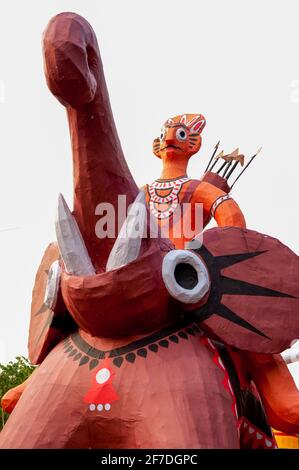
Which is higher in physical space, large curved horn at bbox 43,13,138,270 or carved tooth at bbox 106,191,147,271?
large curved horn at bbox 43,13,138,270

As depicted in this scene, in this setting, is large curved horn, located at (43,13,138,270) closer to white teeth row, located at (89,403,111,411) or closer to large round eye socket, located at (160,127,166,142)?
white teeth row, located at (89,403,111,411)

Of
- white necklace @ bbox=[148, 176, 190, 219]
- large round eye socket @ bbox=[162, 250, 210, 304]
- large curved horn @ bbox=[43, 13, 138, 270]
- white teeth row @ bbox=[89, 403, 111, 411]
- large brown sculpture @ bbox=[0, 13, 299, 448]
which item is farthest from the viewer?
white necklace @ bbox=[148, 176, 190, 219]

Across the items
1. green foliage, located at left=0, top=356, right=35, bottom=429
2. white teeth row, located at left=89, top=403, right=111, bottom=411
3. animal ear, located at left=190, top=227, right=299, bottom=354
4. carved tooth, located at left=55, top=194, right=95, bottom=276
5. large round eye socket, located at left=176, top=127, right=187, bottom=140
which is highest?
large round eye socket, located at left=176, top=127, right=187, bottom=140

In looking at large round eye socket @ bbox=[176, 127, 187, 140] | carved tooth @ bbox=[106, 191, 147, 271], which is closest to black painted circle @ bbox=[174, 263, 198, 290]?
carved tooth @ bbox=[106, 191, 147, 271]

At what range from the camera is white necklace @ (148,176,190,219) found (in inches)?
169

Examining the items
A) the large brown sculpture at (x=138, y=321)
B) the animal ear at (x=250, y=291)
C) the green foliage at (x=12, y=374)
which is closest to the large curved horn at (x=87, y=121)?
the large brown sculpture at (x=138, y=321)

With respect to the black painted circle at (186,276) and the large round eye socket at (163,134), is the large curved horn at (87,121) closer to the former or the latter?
the black painted circle at (186,276)

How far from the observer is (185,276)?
11.1 ft

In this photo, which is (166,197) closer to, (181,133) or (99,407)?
(181,133)

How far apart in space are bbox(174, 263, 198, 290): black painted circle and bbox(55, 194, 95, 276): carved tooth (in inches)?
17.4

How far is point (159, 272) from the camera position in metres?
3.25

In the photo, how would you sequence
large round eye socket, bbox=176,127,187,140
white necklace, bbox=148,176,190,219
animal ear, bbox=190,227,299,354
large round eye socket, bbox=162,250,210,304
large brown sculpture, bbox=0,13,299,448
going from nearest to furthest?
large brown sculpture, bbox=0,13,299,448, large round eye socket, bbox=162,250,210,304, animal ear, bbox=190,227,299,354, white necklace, bbox=148,176,190,219, large round eye socket, bbox=176,127,187,140

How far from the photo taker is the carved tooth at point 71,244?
10.5ft
